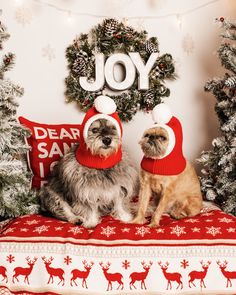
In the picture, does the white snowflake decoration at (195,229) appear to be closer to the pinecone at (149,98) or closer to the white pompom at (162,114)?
the white pompom at (162,114)

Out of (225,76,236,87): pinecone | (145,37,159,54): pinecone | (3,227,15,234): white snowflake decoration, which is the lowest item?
(3,227,15,234): white snowflake decoration

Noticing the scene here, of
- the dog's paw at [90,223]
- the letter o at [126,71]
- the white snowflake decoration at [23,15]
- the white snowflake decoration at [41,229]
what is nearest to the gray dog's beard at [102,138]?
the dog's paw at [90,223]

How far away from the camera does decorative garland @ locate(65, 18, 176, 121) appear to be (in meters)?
3.25

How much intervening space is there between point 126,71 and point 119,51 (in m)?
0.17

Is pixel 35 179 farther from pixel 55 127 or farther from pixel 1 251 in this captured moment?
pixel 1 251

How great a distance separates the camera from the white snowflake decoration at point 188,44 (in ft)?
11.0

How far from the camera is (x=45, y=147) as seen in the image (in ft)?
9.73

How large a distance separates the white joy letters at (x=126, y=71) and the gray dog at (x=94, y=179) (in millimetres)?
794

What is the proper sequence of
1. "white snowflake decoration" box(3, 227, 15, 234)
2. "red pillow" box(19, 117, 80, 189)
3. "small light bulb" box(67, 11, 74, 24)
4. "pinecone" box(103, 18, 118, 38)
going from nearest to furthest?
"white snowflake decoration" box(3, 227, 15, 234) < "red pillow" box(19, 117, 80, 189) < "pinecone" box(103, 18, 118, 38) < "small light bulb" box(67, 11, 74, 24)

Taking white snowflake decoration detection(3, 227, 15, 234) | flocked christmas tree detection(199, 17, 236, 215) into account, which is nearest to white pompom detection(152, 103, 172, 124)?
flocked christmas tree detection(199, 17, 236, 215)

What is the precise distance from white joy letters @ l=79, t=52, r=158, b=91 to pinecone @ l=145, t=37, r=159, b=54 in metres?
0.03

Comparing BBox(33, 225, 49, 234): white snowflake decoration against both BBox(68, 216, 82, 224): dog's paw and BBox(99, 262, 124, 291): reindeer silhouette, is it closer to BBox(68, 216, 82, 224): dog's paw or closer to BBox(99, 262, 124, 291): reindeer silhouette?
BBox(68, 216, 82, 224): dog's paw

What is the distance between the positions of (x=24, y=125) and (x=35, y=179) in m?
0.40

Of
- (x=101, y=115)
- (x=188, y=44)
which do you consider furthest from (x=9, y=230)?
(x=188, y=44)
